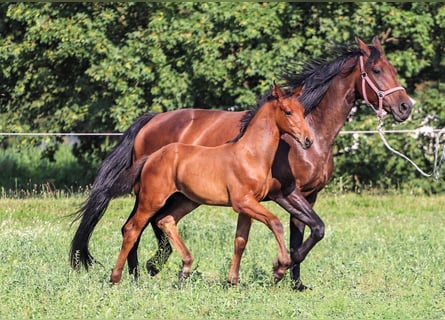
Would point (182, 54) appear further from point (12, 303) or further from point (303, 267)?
point (12, 303)

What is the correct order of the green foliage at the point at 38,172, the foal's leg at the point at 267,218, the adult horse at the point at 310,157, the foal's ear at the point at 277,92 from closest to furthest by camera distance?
the foal's leg at the point at 267,218
the foal's ear at the point at 277,92
the adult horse at the point at 310,157
the green foliage at the point at 38,172

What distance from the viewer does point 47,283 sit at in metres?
7.95

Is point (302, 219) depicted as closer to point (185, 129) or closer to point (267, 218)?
point (267, 218)

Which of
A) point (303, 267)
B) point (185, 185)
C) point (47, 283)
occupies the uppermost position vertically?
point (185, 185)

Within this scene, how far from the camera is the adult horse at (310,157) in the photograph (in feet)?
28.0

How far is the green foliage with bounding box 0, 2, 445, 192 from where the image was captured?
15.7 meters

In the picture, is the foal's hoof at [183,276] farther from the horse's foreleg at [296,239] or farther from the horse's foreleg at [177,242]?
the horse's foreleg at [296,239]

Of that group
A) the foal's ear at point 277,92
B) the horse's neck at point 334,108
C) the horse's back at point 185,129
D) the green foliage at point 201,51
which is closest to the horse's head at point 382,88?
the horse's neck at point 334,108

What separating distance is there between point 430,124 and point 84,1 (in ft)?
20.6

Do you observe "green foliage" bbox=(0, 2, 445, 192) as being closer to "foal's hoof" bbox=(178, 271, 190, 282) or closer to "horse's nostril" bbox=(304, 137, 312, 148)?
"foal's hoof" bbox=(178, 271, 190, 282)

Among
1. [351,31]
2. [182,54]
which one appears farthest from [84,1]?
[351,31]

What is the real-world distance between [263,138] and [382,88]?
56.5 inches

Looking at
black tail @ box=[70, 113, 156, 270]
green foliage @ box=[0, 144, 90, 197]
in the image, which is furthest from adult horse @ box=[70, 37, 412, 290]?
green foliage @ box=[0, 144, 90, 197]

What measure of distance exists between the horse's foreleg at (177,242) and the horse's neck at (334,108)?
158cm
